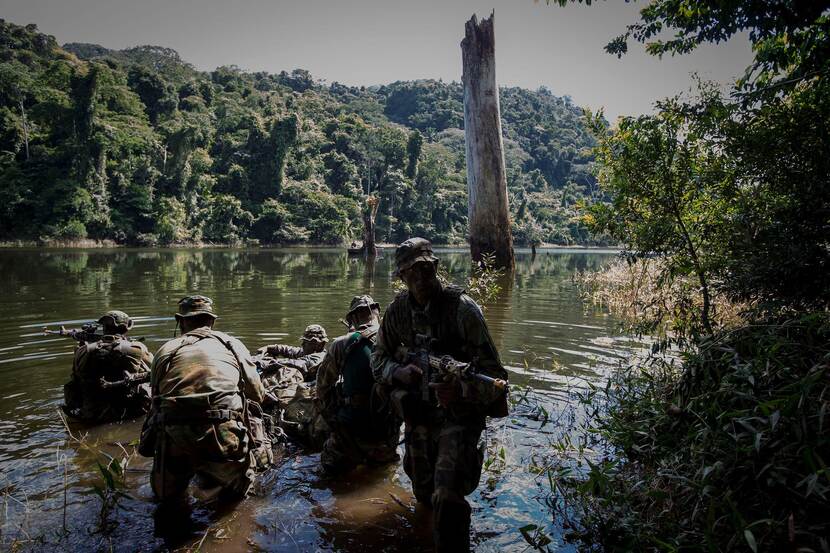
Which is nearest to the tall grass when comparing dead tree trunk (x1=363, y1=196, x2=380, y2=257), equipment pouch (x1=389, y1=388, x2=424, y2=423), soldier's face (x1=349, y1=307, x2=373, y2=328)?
equipment pouch (x1=389, y1=388, x2=424, y2=423)

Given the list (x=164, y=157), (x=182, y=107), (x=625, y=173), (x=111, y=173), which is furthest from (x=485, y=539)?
(x=182, y=107)

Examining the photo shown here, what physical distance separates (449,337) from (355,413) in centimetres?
161

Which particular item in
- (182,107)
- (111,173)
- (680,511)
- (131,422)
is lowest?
(131,422)

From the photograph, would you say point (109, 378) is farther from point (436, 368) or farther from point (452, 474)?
point (452, 474)

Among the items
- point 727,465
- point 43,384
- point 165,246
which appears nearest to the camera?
point 727,465

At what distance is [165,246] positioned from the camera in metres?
56.6

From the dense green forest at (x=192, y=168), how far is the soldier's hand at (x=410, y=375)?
26.7 metres

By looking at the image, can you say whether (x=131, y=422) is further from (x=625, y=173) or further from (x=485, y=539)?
(x=625, y=173)

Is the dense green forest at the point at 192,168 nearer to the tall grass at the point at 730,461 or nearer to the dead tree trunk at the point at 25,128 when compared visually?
the dead tree trunk at the point at 25,128

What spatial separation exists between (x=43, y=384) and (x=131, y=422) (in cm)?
239

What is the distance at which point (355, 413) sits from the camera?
4.83 metres

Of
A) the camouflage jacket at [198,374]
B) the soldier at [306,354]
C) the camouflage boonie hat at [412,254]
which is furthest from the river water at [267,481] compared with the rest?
the camouflage boonie hat at [412,254]

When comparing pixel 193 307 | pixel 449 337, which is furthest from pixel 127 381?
pixel 449 337

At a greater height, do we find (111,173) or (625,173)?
(111,173)
